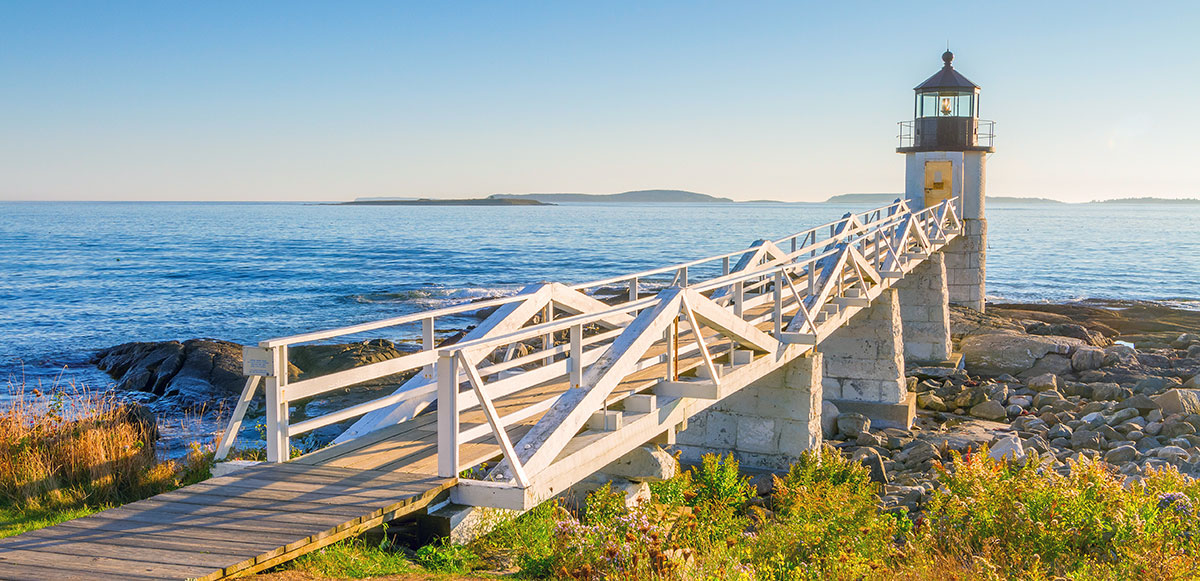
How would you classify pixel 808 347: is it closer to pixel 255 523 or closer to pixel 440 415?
pixel 440 415

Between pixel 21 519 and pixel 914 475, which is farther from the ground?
pixel 21 519

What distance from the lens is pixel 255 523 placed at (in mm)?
5238

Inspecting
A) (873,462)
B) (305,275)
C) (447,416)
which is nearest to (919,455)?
(873,462)

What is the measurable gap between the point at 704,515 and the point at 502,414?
8.74ft

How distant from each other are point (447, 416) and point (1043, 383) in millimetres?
16212

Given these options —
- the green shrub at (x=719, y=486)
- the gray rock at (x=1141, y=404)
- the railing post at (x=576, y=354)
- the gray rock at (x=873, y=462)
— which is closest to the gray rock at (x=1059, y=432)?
the gray rock at (x=1141, y=404)

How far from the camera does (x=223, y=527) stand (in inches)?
204

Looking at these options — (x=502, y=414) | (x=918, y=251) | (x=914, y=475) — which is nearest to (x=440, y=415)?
(x=502, y=414)

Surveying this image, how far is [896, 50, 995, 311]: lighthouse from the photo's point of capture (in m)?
27.3

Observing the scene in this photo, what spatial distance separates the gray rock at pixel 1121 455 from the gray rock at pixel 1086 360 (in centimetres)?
738

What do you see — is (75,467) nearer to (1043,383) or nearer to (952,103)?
(1043,383)

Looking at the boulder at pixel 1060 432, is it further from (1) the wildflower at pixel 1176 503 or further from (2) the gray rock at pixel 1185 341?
(2) the gray rock at pixel 1185 341

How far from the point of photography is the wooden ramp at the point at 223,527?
182 inches

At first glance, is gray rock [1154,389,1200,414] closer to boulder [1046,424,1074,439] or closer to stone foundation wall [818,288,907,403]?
boulder [1046,424,1074,439]
